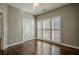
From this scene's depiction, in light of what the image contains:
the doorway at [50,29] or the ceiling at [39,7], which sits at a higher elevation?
the ceiling at [39,7]

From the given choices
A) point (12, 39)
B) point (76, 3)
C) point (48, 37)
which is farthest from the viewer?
point (48, 37)

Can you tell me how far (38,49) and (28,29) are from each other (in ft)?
1.80

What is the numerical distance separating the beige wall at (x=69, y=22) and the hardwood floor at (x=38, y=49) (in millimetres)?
191

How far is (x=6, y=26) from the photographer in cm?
204

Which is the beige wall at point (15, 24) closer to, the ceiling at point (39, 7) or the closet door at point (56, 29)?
the ceiling at point (39, 7)

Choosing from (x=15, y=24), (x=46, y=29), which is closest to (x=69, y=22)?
(x=46, y=29)

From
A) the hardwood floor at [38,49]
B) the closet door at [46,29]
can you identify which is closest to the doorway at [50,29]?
the closet door at [46,29]

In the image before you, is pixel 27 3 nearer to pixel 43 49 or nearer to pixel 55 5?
pixel 55 5

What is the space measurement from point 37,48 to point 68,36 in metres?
0.80

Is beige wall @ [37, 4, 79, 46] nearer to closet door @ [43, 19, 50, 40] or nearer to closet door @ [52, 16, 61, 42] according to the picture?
closet door @ [52, 16, 61, 42]

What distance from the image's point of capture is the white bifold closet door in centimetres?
217

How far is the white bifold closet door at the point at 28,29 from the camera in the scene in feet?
7.11

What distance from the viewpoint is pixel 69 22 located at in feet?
6.85

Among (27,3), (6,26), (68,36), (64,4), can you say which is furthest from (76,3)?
(6,26)
